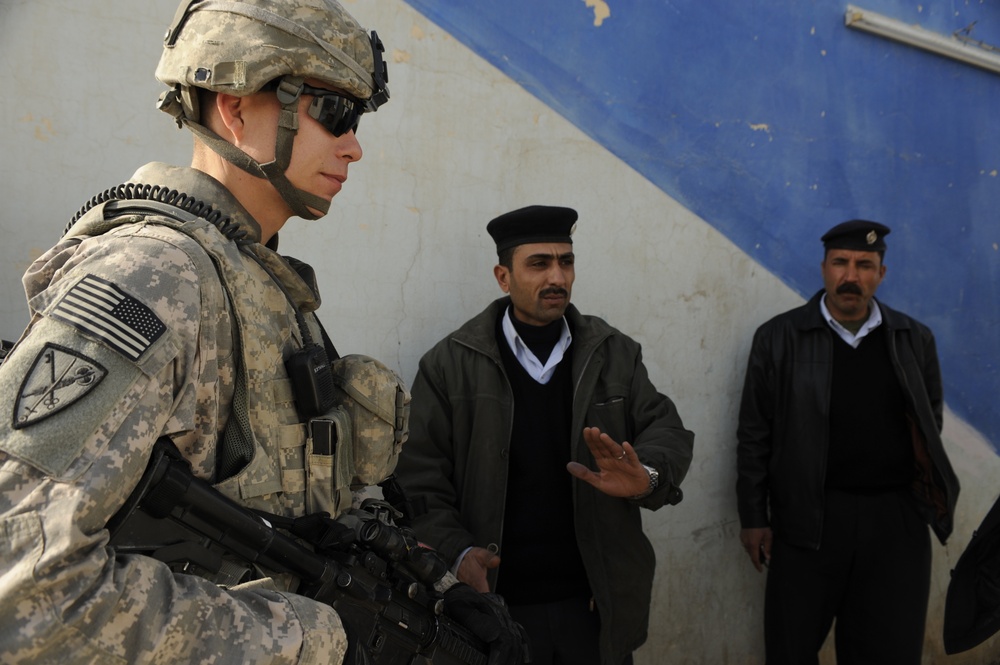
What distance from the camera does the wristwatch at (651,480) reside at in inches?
112

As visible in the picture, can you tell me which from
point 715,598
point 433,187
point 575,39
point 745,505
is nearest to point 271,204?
point 433,187

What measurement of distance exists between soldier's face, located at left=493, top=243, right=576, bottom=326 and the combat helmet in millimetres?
1547

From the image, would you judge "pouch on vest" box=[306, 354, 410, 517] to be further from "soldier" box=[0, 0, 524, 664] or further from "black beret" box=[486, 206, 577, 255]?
"black beret" box=[486, 206, 577, 255]

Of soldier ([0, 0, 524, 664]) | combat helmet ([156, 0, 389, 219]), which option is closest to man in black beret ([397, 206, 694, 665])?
soldier ([0, 0, 524, 664])

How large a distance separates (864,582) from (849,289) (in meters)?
1.17

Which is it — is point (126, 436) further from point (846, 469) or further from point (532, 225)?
point (846, 469)

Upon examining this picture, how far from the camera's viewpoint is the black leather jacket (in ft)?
12.1

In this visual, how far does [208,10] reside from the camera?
1590mm

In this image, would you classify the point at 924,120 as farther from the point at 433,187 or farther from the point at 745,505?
the point at 433,187

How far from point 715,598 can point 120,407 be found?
3.35 metres

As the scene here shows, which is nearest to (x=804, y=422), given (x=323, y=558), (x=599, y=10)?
(x=599, y=10)

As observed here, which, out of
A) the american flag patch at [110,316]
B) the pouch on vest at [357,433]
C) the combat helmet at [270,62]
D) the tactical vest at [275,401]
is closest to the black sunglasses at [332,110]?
the combat helmet at [270,62]

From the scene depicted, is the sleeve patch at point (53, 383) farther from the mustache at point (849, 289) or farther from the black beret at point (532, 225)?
the mustache at point (849, 289)

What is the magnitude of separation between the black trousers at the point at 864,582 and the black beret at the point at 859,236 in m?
1.01
